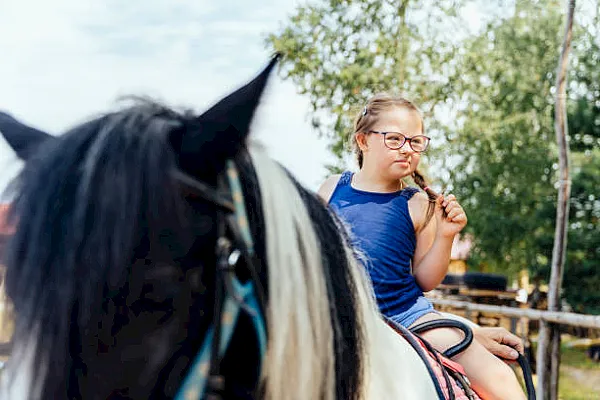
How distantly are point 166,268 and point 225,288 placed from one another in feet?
0.31

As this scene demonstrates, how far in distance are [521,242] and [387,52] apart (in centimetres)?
1149

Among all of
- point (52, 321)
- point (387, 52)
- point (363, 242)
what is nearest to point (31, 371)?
point (52, 321)

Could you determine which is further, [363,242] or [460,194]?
[460,194]

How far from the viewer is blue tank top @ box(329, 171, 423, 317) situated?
2086mm

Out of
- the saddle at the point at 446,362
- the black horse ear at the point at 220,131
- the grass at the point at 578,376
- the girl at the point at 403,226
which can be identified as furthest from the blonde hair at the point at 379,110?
the grass at the point at 578,376

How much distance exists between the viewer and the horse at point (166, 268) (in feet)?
3.34

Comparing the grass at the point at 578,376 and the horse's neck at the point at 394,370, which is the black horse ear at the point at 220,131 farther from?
the grass at the point at 578,376

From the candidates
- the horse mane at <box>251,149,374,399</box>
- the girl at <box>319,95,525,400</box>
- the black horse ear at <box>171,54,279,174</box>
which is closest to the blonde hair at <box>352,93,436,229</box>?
the girl at <box>319,95,525,400</box>

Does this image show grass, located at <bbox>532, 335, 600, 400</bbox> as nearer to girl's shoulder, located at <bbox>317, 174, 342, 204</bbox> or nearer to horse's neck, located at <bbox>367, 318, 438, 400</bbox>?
girl's shoulder, located at <bbox>317, 174, 342, 204</bbox>

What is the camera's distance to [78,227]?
1.04m

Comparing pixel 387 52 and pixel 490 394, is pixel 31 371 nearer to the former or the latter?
pixel 490 394

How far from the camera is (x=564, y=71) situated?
22.9 ft

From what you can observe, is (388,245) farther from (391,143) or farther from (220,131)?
(220,131)

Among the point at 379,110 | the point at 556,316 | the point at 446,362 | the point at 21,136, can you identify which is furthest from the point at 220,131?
the point at 556,316
